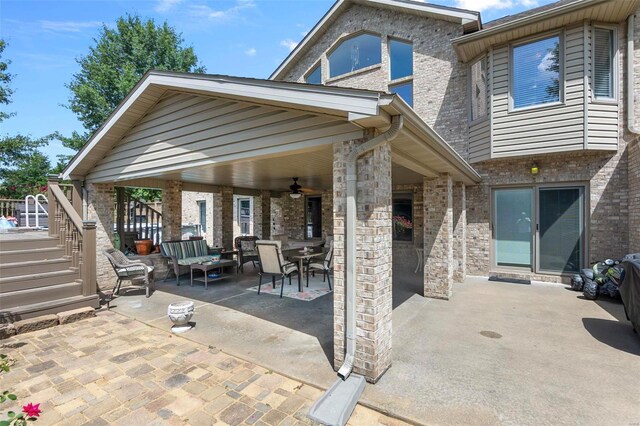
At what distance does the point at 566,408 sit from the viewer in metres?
2.43

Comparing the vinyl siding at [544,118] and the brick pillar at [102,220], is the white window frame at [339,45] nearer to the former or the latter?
the vinyl siding at [544,118]

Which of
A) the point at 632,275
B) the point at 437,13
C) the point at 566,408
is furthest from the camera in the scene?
the point at 437,13

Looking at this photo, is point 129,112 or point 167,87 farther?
point 129,112

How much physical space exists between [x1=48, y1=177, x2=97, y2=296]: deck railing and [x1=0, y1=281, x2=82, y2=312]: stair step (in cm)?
17

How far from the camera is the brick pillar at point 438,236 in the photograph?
553 cm

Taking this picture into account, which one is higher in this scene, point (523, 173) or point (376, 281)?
point (523, 173)

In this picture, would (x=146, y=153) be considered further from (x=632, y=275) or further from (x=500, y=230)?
(x=500, y=230)

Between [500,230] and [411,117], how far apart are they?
6115mm

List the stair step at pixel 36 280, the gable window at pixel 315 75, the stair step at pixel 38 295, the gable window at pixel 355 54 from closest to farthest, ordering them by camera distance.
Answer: the stair step at pixel 38 295
the stair step at pixel 36 280
the gable window at pixel 355 54
the gable window at pixel 315 75

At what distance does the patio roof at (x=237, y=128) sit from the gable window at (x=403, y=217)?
295 cm

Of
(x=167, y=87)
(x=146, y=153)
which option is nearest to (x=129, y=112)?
(x=146, y=153)

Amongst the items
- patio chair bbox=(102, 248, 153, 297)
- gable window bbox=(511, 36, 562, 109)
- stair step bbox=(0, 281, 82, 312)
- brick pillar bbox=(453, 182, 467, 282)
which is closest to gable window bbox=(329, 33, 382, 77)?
gable window bbox=(511, 36, 562, 109)

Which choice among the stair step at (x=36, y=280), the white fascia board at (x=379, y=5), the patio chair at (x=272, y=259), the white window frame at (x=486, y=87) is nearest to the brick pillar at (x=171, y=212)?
the stair step at (x=36, y=280)

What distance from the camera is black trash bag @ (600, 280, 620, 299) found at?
17.6 ft
